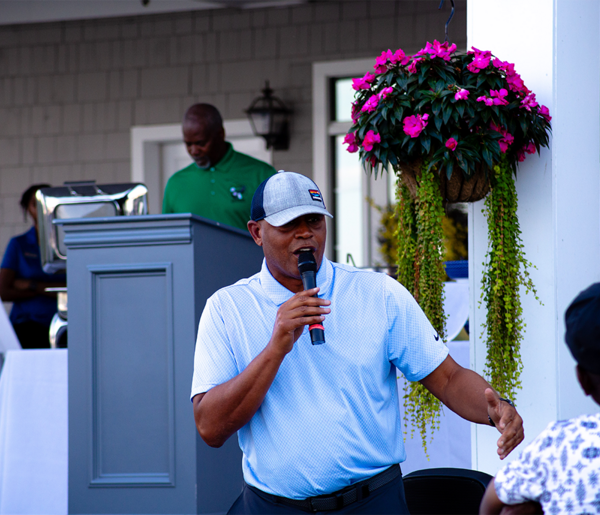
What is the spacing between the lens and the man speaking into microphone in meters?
1.95

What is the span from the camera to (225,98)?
23.1 ft

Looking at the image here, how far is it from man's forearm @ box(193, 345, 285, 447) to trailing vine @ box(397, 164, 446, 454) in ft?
2.94

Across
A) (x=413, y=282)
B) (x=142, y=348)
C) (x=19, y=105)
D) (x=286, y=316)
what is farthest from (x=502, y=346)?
(x=19, y=105)

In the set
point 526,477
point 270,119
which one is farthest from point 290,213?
point 270,119

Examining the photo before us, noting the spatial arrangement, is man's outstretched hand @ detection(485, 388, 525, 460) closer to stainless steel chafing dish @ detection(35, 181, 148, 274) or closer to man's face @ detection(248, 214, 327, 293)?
man's face @ detection(248, 214, 327, 293)

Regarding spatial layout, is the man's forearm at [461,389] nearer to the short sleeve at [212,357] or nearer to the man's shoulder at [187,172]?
the short sleeve at [212,357]

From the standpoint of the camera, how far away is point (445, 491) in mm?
2047

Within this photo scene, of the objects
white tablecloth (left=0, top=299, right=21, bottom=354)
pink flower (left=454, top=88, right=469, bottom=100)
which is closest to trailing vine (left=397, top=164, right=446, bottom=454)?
pink flower (left=454, top=88, right=469, bottom=100)

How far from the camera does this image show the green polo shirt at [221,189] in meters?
4.37

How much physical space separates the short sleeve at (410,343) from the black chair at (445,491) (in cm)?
25

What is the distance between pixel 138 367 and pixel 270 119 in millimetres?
3944

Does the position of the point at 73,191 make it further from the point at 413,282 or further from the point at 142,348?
the point at 413,282

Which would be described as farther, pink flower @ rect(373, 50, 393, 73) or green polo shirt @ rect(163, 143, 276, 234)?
green polo shirt @ rect(163, 143, 276, 234)

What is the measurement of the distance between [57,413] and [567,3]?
100 inches
